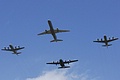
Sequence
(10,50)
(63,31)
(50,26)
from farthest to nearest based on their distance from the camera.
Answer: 1. (10,50)
2. (63,31)
3. (50,26)

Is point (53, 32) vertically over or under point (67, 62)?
over

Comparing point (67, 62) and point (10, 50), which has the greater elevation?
point (10, 50)

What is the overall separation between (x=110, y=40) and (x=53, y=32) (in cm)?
2868

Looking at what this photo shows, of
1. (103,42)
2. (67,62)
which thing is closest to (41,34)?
(67,62)

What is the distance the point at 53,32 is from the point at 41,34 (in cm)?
789

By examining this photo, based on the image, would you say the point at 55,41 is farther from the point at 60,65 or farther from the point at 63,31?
the point at 60,65

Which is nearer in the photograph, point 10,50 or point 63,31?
point 63,31

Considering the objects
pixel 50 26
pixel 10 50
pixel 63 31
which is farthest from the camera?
pixel 10 50

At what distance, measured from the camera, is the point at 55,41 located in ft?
591

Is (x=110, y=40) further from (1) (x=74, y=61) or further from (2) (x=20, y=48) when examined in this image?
(2) (x=20, y=48)

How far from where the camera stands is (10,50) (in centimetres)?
19088

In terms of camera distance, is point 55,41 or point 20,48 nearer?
point 55,41

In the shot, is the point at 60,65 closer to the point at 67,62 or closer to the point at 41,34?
the point at 67,62

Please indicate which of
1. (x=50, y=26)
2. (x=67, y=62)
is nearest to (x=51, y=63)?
(x=67, y=62)
